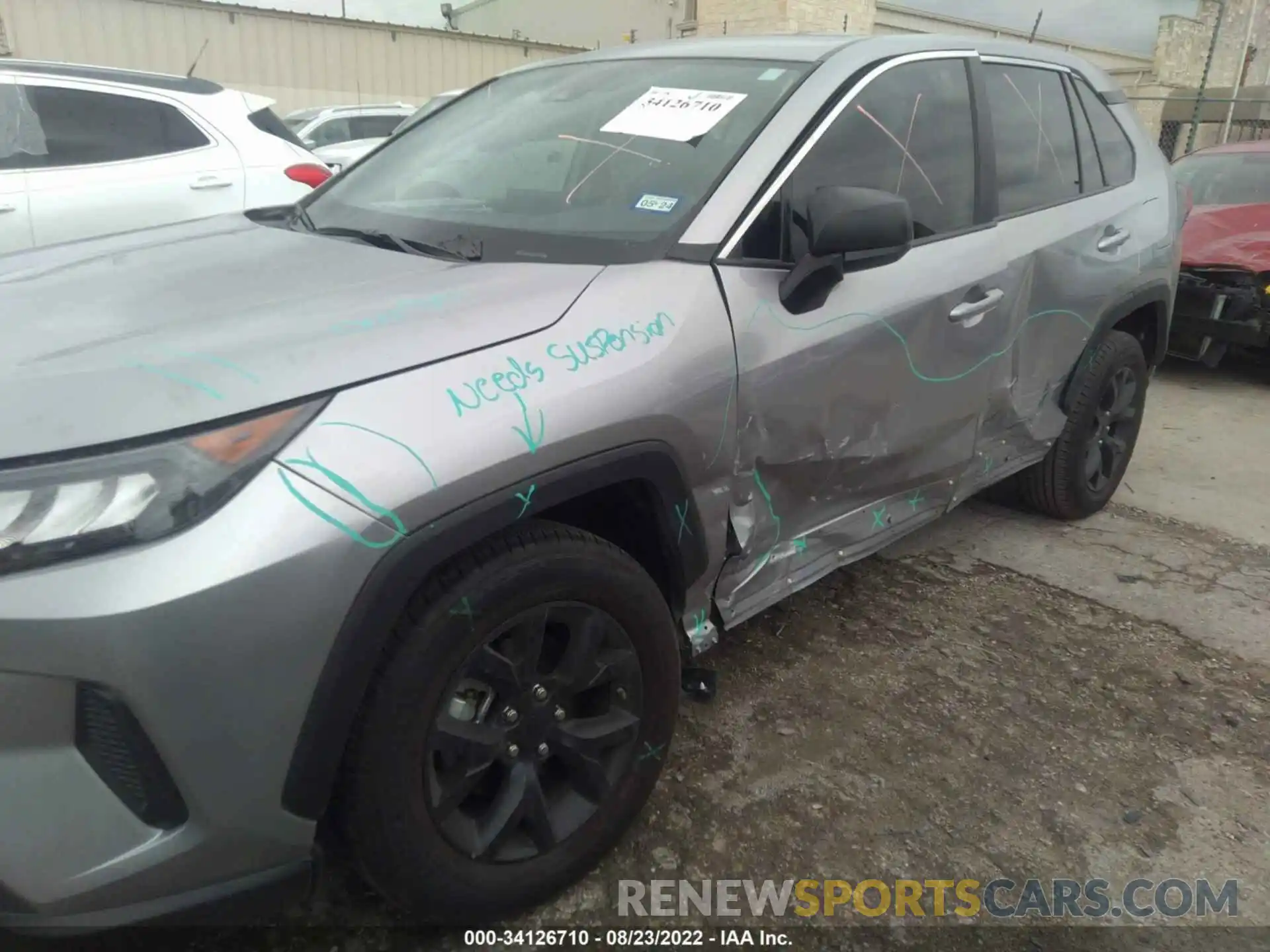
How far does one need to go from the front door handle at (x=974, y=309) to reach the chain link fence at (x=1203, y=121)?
15173 millimetres

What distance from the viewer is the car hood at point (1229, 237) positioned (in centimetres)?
594

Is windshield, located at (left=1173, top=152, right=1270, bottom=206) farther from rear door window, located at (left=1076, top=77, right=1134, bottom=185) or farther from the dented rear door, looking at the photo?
the dented rear door

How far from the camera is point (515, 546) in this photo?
1634 mm

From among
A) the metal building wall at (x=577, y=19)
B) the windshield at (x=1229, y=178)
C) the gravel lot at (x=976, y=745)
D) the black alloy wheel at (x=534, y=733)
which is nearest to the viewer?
the black alloy wheel at (x=534, y=733)

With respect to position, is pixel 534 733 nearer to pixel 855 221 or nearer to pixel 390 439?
pixel 390 439

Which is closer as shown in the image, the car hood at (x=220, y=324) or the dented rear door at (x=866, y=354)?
the car hood at (x=220, y=324)

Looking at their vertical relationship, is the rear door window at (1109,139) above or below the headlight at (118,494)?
above

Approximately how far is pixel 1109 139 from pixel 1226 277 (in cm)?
309

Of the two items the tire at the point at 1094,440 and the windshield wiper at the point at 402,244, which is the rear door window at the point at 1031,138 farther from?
the windshield wiper at the point at 402,244

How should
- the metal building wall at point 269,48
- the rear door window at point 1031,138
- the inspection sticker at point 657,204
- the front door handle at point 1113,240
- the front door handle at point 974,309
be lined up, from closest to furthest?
1. the inspection sticker at point 657,204
2. the front door handle at point 974,309
3. the rear door window at point 1031,138
4. the front door handle at point 1113,240
5. the metal building wall at point 269,48

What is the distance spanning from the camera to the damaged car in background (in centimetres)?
582

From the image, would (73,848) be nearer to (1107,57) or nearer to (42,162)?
(42,162)

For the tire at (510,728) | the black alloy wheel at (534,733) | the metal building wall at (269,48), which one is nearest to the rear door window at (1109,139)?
the tire at (510,728)

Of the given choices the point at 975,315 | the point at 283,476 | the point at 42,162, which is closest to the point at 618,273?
the point at 283,476
